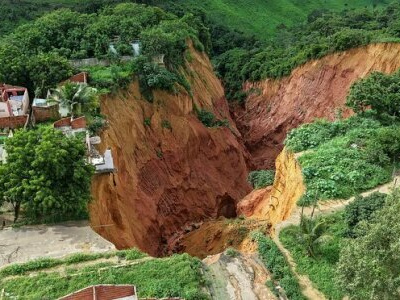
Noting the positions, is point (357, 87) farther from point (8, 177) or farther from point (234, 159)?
point (8, 177)

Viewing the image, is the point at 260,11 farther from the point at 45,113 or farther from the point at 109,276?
the point at 109,276

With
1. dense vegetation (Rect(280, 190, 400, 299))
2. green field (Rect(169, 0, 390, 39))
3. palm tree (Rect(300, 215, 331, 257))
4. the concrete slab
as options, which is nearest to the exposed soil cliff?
palm tree (Rect(300, 215, 331, 257))

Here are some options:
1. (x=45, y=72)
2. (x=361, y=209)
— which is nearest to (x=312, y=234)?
(x=361, y=209)

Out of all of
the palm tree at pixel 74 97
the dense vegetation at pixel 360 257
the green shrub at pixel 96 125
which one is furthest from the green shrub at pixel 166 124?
the dense vegetation at pixel 360 257

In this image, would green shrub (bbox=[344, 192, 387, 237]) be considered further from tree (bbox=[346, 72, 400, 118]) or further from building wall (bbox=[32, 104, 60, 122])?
building wall (bbox=[32, 104, 60, 122])

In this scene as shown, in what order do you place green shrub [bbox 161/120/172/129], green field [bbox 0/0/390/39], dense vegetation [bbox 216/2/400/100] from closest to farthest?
1. green shrub [bbox 161/120/172/129]
2. dense vegetation [bbox 216/2/400/100]
3. green field [bbox 0/0/390/39]

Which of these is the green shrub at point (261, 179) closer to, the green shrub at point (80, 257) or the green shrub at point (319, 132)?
the green shrub at point (319, 132)

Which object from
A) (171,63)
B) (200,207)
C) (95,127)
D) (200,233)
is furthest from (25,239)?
(171,63)
